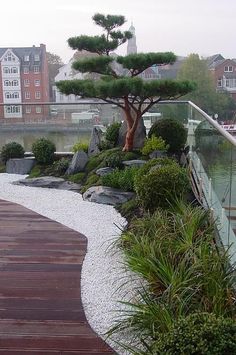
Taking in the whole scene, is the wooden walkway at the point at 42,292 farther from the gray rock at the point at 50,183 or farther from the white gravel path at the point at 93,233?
the gray rock at the point at 50,183

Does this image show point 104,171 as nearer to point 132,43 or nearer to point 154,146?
point 154,146

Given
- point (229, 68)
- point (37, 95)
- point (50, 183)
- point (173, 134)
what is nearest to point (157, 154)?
point (173, 134)

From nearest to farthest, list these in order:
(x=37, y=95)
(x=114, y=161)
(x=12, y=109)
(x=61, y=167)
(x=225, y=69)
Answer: (x=114, y=161) < (x=61, y=167) < (x=12, y=109) < (x=37, y=95) < (x=225, y=69)

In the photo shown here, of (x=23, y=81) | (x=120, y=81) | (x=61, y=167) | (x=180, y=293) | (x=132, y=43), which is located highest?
(x=132, y=43)

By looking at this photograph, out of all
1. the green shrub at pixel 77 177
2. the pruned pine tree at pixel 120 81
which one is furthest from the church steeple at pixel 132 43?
the green shrub at pixel 77 177

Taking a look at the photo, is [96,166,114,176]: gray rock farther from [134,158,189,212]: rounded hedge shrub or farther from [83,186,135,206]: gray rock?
[134,158,189,212]: rounded hedge shrub

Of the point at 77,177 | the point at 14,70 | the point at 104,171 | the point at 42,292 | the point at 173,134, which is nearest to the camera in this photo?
the point at 42,292

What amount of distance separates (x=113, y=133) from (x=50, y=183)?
1.52 metres

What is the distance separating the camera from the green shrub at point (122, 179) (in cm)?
586

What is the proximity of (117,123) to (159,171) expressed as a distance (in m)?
3.27

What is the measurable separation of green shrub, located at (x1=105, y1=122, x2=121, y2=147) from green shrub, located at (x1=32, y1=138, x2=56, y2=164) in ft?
3.12

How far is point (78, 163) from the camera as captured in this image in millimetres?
7121

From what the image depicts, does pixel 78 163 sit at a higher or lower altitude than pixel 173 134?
lower

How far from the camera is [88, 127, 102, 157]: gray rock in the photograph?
756cm
